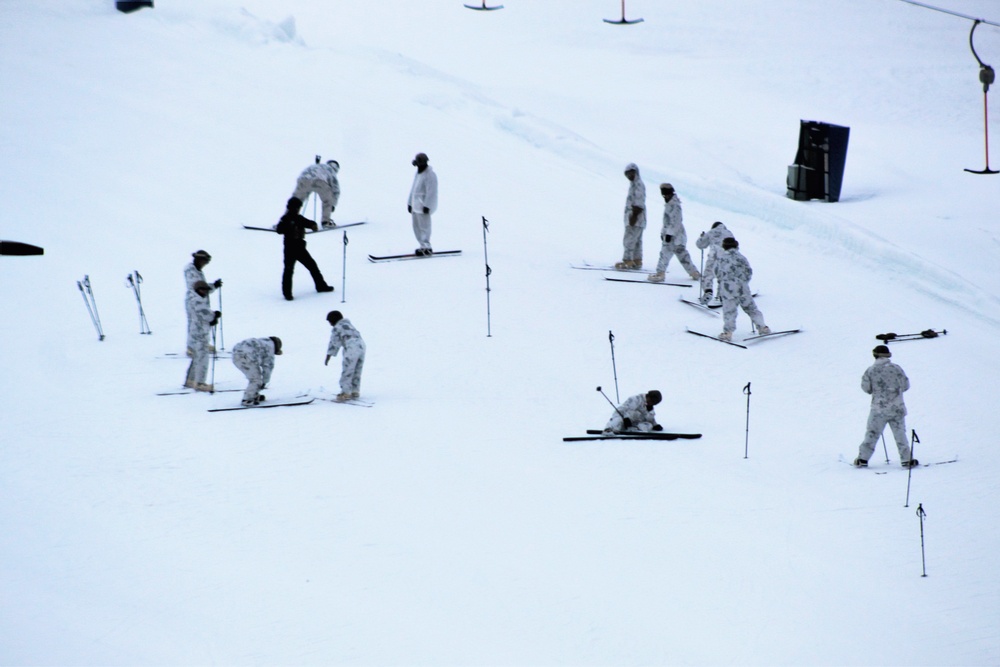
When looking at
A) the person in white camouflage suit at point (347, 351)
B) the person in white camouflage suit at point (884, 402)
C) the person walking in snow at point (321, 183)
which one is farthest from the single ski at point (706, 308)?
the person walking in snow at point (321, 183)

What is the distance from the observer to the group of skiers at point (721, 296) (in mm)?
11266

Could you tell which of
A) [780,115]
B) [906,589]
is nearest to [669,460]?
[906,589]

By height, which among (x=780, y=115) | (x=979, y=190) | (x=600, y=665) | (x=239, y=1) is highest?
(x=239, y=1)

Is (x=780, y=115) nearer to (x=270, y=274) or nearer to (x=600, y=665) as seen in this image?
(x=270, y=274)

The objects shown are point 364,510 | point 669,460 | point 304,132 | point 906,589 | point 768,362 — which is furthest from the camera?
point 304,132

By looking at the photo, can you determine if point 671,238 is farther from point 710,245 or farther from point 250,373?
point 250,373

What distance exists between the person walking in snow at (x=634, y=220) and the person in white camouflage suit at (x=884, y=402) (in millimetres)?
5839

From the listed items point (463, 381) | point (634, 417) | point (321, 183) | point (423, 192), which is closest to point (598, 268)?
point (423, 192)

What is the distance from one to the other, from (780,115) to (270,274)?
16.4 m

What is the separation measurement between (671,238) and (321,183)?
5396 millimetres

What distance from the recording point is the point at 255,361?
12.0 m

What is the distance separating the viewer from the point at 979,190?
2402 centimetres

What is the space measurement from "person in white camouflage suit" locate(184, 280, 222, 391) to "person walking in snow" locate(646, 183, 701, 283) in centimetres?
635

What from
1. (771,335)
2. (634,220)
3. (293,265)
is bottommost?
(771,335)
